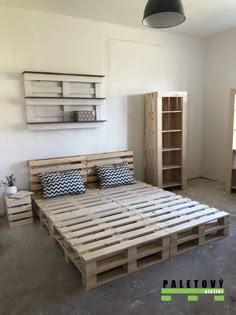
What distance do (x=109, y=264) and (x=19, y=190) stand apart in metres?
1.91

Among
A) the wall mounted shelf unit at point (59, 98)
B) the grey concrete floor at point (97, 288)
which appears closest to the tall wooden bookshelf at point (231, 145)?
the grey concrete floor at point (97, 288)

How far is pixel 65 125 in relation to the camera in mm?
3609

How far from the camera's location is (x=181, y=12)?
2.20 meters

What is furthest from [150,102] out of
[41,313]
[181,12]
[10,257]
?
[41,313]

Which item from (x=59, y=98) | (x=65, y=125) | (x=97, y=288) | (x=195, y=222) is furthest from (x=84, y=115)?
(x=97, y=288)

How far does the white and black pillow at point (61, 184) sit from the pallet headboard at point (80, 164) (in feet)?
0.41

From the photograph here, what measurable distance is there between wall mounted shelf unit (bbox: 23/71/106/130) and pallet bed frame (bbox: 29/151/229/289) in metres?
0.55

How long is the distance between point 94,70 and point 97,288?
2.95 m

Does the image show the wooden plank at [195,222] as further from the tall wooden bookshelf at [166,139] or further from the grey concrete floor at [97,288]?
the tall wooden bookshelf at [166,139]

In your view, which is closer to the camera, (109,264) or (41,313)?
(41,313)

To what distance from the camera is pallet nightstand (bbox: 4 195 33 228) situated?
3061 millimetres

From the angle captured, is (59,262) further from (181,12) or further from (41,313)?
(181,12)

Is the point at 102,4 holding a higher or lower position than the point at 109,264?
higher

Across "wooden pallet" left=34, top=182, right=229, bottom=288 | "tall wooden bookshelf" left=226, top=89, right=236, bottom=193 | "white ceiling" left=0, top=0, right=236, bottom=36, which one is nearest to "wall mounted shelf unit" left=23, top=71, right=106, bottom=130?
"white ceiling" left=0, top=0, right=236, bottom=36
